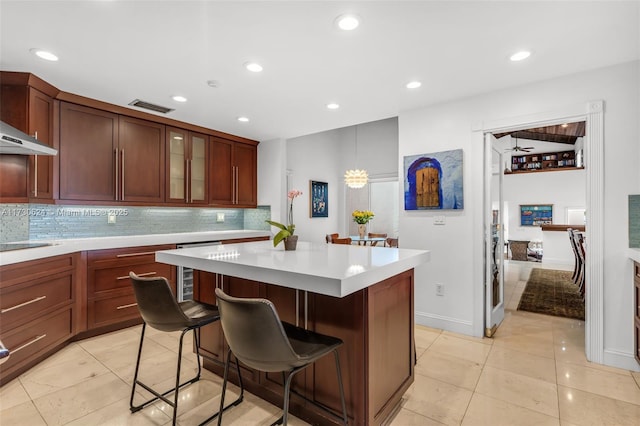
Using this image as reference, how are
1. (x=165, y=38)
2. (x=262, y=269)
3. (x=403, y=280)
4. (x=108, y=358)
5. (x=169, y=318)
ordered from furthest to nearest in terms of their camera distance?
(x=108, y=358)
(x=165, y=38)
(x=403, y=280)
(x=169, y=318)
(x=262, y=269)

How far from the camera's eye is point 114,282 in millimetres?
3311

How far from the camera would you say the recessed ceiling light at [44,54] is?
2.33 metres

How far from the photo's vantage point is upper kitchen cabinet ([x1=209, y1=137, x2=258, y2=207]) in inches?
183

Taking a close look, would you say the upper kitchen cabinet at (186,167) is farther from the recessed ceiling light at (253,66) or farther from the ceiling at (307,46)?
the recessed ceiling light at (253,66)

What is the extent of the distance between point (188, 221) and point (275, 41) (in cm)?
321

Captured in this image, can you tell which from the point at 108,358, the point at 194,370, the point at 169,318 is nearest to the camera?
the point at 169,318

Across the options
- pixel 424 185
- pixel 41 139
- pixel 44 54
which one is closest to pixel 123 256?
pixel 41 139

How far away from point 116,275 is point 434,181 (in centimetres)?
350

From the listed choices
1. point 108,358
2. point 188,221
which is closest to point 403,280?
point 108,358

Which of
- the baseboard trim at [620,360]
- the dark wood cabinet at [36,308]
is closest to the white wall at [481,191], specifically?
the baseboard trim at [620,360]

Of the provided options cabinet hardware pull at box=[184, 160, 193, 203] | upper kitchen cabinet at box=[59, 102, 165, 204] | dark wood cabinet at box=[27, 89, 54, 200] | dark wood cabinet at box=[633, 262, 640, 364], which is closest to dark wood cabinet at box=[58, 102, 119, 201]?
upper kitchen cabinet at box=[59, 102, 165, 204]

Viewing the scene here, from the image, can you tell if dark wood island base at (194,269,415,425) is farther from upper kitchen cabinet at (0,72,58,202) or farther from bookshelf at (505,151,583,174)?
bookshelf at (505,151,583,174)

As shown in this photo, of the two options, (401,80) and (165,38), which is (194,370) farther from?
(401,80)

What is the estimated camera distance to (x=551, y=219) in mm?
9023
